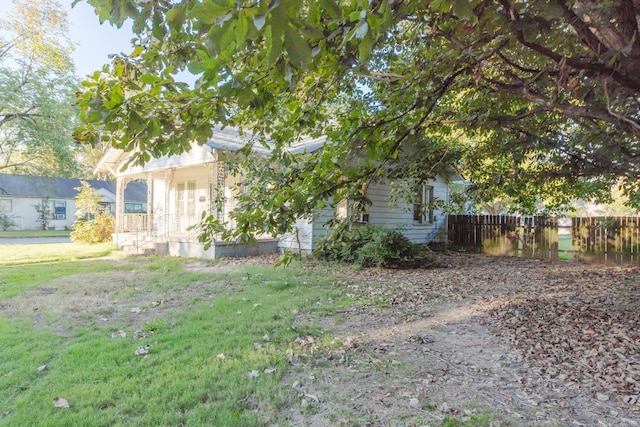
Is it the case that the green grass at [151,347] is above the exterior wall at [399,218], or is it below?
below

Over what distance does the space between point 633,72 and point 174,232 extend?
1345 centimetres

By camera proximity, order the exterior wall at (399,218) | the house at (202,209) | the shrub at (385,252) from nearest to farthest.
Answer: the shrub at (385,252) → the house at (202,209) → the exterior wall at (399,218)

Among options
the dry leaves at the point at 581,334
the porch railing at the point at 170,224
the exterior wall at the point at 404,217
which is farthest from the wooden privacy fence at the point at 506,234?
the porch railing at the point at 170,224

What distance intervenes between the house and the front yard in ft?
14.7

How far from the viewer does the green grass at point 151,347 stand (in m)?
2.59

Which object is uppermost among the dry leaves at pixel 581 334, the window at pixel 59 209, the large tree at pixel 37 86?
the large tree at pixel 37 86

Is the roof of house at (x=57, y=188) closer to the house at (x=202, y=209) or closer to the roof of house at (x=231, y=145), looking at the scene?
the roof of house at (x=231, y=145)

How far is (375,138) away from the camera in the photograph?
3.23 metres

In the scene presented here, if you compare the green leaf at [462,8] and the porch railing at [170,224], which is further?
the porch railing at [170,224]

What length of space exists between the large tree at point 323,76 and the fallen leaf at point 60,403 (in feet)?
6.07

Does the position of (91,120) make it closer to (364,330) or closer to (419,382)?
(419,382)

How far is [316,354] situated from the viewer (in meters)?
3.66

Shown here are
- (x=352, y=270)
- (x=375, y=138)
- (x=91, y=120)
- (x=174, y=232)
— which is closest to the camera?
(x=91, y=120)

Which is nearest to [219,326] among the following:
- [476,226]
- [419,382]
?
[419,382]
